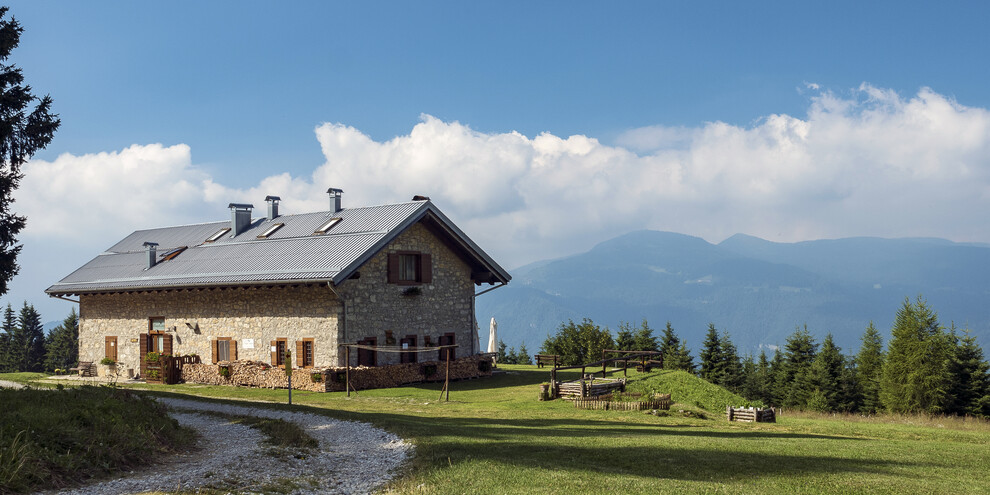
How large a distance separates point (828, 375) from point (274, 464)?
39874 millimetres

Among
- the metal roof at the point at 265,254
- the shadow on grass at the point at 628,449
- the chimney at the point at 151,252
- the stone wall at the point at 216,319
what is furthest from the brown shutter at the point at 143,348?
the shadow on grass at the point at 628,449

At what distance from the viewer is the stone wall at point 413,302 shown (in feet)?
93.0

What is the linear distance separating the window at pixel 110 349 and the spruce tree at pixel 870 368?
4067 centimetres

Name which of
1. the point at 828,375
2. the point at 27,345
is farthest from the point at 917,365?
the point at 27,345

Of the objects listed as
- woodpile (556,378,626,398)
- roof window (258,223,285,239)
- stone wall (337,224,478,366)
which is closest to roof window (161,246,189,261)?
roof window (258,223,285,239)

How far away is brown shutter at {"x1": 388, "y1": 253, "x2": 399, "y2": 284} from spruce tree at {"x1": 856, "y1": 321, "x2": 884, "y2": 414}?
29576mm

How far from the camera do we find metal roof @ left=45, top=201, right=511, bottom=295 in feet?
92.2

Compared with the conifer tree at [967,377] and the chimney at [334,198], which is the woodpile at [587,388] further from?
the conifer tree at [967,377]

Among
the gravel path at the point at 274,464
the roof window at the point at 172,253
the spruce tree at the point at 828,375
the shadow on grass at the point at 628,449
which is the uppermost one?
the roof window at the point at 172,253

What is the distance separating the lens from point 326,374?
26.4m

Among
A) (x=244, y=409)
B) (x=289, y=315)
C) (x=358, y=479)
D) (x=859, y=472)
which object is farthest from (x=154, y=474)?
(x=289, y=315)

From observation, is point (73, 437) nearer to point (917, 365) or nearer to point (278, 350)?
point (278, 350)

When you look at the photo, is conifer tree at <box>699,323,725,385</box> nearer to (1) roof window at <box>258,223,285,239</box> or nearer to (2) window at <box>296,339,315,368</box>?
(1) roof window at <box>258,223,285,239</box>

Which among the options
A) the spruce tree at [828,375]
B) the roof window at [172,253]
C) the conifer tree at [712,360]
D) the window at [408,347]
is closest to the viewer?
the window at [408,347]
